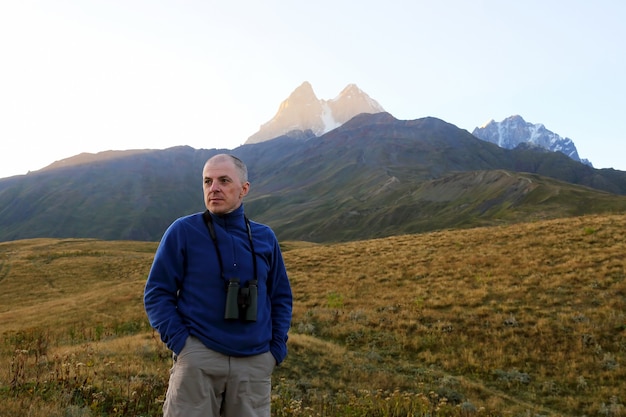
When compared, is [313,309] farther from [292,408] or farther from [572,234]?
[572,234]

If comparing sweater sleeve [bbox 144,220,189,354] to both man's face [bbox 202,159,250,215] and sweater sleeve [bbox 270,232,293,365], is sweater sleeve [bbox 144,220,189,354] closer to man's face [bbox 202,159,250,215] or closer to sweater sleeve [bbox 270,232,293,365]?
man's face [bbox 202,159,250,215]

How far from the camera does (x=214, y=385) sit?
379 centimetres

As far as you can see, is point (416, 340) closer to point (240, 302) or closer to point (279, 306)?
point (279, 306)

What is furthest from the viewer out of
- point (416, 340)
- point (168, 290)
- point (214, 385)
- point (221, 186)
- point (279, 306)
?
point (416, 340)

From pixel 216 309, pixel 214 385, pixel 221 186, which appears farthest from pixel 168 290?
pixel 221 186

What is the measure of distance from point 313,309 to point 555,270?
11.1 meters

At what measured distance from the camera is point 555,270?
19.3 metres

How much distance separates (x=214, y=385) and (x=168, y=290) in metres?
0.94

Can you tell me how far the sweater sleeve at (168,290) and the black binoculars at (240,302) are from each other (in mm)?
444

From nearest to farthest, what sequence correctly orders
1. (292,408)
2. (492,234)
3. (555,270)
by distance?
(292,408), (555,270), (492,234)

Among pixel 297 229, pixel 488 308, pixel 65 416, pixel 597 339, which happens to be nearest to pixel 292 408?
pixel 65 416

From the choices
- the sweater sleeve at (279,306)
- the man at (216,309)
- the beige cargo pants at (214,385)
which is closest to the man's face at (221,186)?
the man at (216,309)

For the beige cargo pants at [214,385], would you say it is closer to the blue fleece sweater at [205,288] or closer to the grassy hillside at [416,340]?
the blue fleece sweater at [205,288]

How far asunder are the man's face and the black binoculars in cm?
75
